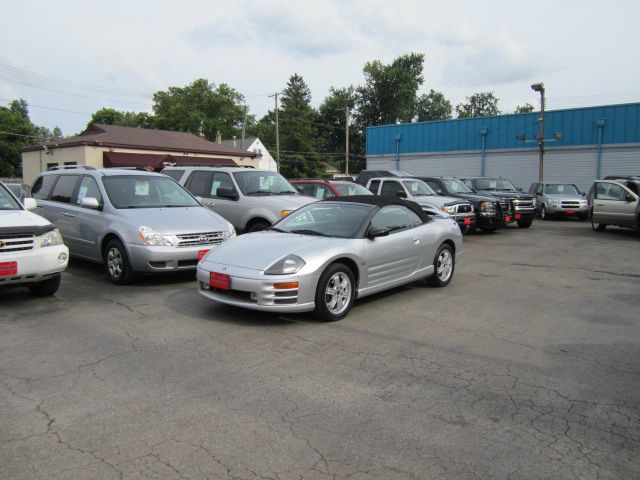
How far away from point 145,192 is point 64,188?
1757mm

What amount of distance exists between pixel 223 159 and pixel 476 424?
1479 inches

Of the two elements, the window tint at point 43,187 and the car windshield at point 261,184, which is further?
the car windshield at point 261,184

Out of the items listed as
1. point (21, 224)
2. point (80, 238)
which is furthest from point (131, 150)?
point (21, 224)

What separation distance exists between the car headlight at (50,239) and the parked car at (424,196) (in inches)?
359

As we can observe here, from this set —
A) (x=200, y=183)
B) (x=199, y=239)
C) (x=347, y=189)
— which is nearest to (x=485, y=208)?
(x=347, y=189)

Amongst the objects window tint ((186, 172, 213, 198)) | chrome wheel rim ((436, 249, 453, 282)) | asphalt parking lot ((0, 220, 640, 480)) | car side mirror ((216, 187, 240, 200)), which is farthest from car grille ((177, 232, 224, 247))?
chrome wheel rim ((436, 249, 453, 282))

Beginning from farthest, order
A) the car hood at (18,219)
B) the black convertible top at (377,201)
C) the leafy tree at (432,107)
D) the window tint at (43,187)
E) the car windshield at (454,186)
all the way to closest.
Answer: the leafy tree at (432,107), the car windshield at (454,186), the window tint at (43,187), the black convertible top at (377,201), the car hood at (18,219)

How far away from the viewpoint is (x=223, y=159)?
130ft

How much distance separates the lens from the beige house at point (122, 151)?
3306 cm

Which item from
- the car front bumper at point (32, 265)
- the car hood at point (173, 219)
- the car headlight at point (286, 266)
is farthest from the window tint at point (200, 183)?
the car headlight at point (286, 266)

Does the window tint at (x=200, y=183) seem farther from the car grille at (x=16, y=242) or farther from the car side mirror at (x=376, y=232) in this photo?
the car side mirror at (x=376, y=232)

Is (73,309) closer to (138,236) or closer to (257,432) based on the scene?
(138,236)

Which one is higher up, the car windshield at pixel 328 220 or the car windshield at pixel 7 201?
the car windshield at pixel 7 201

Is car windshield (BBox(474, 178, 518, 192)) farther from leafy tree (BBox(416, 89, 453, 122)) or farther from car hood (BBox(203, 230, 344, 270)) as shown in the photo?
leafy tree (BBox(416, 89, 453, 122))
